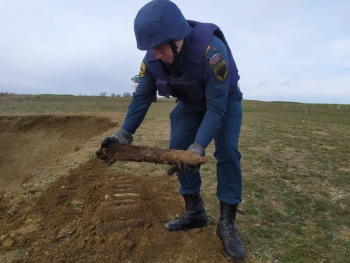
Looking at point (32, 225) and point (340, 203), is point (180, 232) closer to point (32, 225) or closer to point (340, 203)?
point (32, 225)

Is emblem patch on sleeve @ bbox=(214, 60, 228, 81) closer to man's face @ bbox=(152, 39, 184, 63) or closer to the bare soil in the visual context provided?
man's face @ bbox=(152, 39, 184, 63)

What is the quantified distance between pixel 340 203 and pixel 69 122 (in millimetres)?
11429

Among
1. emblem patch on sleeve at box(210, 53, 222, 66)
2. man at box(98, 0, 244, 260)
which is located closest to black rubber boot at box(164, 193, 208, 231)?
man at box(98, 0, 244, 260)

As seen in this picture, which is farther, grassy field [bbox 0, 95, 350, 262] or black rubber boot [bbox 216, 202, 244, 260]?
grassy field [bbox 0, 95, 350, 262]

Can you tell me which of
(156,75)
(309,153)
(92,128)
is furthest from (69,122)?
(156,75)

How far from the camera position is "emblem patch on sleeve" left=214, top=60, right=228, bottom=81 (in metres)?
2.95

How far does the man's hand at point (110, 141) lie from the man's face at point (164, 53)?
84 cm

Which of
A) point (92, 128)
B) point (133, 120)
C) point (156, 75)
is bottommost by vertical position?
point (92, 128)

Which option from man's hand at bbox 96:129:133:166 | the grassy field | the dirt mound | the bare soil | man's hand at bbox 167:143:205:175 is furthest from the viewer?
the dirt mound

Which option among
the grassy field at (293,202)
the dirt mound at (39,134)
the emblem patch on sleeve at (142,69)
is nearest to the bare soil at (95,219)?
the grassy field at (293,202)

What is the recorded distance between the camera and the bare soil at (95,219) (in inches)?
134

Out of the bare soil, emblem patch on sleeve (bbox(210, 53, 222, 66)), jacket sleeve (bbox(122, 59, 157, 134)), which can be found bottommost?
the bare soil

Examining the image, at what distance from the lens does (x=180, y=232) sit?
378cm

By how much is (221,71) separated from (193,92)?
1.09ft
